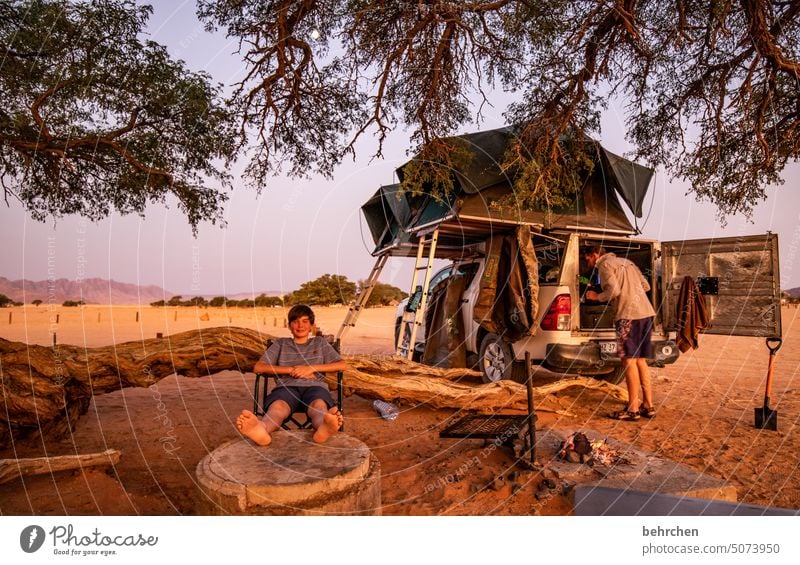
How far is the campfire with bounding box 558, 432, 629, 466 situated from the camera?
3693mm

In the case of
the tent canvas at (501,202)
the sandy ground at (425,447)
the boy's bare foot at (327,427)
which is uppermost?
the tent canvas at (501,202)

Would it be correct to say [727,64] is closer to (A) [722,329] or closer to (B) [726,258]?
(B) [726,258]

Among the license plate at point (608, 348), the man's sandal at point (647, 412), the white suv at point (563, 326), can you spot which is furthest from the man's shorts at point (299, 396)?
the man's sandal at point (647, 412)

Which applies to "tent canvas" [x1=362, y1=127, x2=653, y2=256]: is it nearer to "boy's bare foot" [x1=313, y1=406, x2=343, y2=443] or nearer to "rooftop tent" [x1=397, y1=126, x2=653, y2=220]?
"rooftop tent" [x1=397, y1=126, x2=653, y2=220]

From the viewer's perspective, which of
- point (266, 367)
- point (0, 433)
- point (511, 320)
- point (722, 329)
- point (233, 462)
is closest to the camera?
point (233, 462)

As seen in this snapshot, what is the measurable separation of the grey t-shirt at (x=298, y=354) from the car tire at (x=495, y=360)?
104 inches

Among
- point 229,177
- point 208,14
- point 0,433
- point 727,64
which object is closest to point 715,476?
point 727,64

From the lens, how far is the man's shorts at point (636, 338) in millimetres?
5145

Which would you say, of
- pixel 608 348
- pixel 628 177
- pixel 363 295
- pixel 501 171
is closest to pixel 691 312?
pixel 608 348

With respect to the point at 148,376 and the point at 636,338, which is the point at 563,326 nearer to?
the point at 636,338

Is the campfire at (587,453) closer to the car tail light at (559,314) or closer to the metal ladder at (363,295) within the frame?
the car tail light at (559,314)

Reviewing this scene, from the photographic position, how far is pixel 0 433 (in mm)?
4246

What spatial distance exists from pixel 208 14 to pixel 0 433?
454 centimetres

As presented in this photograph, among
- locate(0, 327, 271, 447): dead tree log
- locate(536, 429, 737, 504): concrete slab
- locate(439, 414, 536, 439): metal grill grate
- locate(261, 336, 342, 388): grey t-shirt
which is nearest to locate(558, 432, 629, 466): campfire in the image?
locate(536, 429, 737, 504): concrete slab
